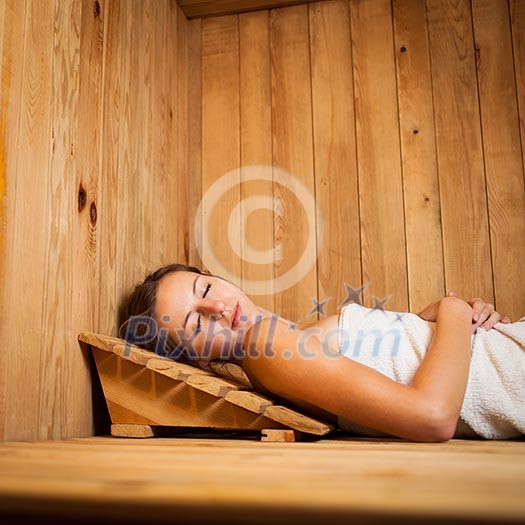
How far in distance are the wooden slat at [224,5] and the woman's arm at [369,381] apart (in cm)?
151

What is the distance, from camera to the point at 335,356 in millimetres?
1326

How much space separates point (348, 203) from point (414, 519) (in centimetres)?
185

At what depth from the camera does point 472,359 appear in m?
1.45

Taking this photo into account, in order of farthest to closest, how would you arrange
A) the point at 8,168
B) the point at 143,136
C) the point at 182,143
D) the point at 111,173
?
the point at 182,143, the point at 143,136, the point at 111,173, the point at 8,168

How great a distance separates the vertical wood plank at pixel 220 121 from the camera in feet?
7.70

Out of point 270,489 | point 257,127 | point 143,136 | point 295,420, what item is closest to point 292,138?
point 257,127

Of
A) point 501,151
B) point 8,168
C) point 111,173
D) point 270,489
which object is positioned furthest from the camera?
point 501,151

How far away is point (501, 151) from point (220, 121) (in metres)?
1.07

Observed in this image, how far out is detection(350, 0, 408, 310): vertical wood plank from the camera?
2156 millimetres

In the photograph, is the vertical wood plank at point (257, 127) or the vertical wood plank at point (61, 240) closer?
the vertical wood plank at point (61, 240)

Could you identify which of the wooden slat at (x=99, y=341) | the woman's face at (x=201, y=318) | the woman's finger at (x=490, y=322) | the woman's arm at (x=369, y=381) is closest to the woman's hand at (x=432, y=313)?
the woman's finger at (x=490, y=322)

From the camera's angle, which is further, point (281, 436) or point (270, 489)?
point (281, 436)

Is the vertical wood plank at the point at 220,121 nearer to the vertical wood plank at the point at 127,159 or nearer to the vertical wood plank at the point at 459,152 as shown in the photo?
the vertical wood plank at the point at 127,159

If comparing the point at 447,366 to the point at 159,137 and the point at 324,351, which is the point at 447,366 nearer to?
the point at 324,351
